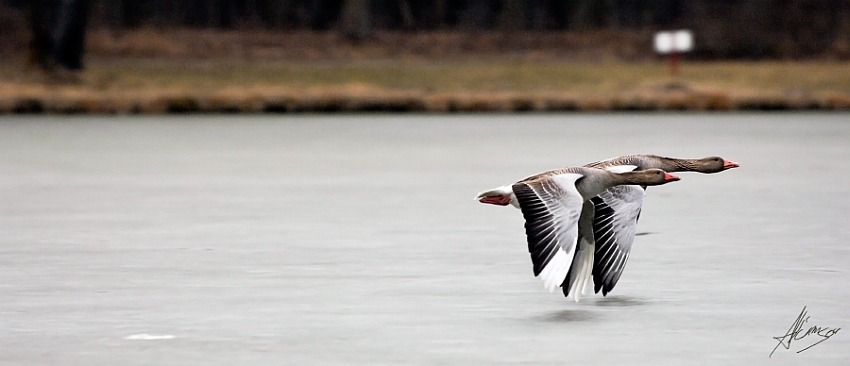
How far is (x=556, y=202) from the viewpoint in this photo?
6.91m

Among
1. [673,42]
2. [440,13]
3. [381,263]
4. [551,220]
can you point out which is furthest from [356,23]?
[551,220]

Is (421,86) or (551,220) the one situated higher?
(551,220)

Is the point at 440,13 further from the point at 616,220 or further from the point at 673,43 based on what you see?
the point at 616,220

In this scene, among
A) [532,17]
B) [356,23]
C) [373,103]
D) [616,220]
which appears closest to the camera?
[616,220]

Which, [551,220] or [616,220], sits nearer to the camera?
[551,220]

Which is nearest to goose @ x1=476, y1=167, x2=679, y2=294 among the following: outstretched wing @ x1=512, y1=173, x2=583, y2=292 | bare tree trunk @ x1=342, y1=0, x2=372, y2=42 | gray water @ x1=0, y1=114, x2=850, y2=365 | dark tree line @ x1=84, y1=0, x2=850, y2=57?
outstretched wing @ x1=512, y1=173, x2=583, y2=292

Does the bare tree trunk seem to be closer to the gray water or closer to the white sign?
the white sign

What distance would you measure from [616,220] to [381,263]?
1.97 m

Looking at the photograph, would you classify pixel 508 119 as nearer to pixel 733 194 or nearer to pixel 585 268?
pixel 733 194

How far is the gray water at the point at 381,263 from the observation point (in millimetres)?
6582

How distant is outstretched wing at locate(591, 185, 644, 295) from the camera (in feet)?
24.7

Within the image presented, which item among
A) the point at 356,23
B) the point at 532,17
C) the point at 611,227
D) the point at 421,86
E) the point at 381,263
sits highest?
the point at 611,227

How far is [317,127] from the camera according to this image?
81.4 ft

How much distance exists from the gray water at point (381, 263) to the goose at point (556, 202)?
0.93 ft
